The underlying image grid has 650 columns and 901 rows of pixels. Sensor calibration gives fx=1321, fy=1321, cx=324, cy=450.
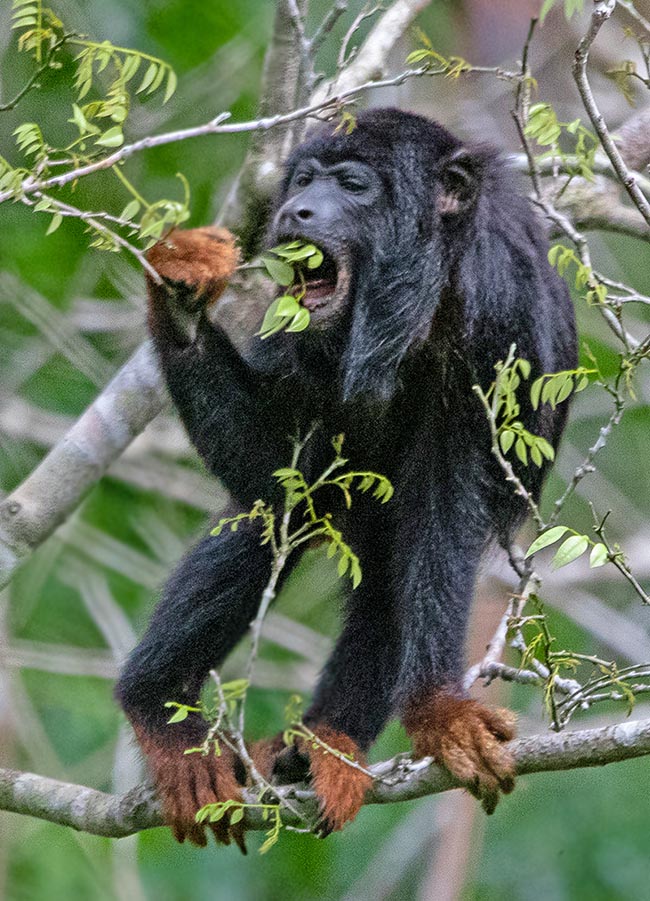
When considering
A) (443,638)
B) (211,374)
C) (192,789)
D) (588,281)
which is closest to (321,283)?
(211,374)

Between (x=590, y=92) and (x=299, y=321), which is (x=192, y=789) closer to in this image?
(x=299, y=321)

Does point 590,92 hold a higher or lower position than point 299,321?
higher

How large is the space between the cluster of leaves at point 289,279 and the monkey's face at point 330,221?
61 mm

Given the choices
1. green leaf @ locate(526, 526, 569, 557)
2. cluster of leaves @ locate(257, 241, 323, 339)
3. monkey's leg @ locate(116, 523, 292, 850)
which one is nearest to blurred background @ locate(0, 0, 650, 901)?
monkey's leg @ locate(116, 523, 292, 850)

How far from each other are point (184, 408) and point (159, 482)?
128 inches

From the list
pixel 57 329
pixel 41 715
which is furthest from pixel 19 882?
pixel 57 329

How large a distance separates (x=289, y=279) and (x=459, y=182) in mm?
740

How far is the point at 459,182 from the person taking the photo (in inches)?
159

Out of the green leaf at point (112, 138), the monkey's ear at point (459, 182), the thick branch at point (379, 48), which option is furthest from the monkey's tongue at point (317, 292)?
the green leaf at point (112, 138)

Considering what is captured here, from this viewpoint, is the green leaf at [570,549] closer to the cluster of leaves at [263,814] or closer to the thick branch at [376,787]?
the thick branch at [376,787]

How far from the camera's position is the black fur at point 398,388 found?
390 cm

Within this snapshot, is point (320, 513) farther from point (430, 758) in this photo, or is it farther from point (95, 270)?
point (95, 270)

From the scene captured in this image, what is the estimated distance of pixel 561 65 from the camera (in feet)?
25.1

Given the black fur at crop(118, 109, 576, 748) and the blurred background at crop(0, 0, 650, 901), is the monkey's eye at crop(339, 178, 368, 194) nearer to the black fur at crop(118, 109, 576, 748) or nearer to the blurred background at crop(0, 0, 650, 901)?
the black fur at crop(118, 109, 576, 748)
